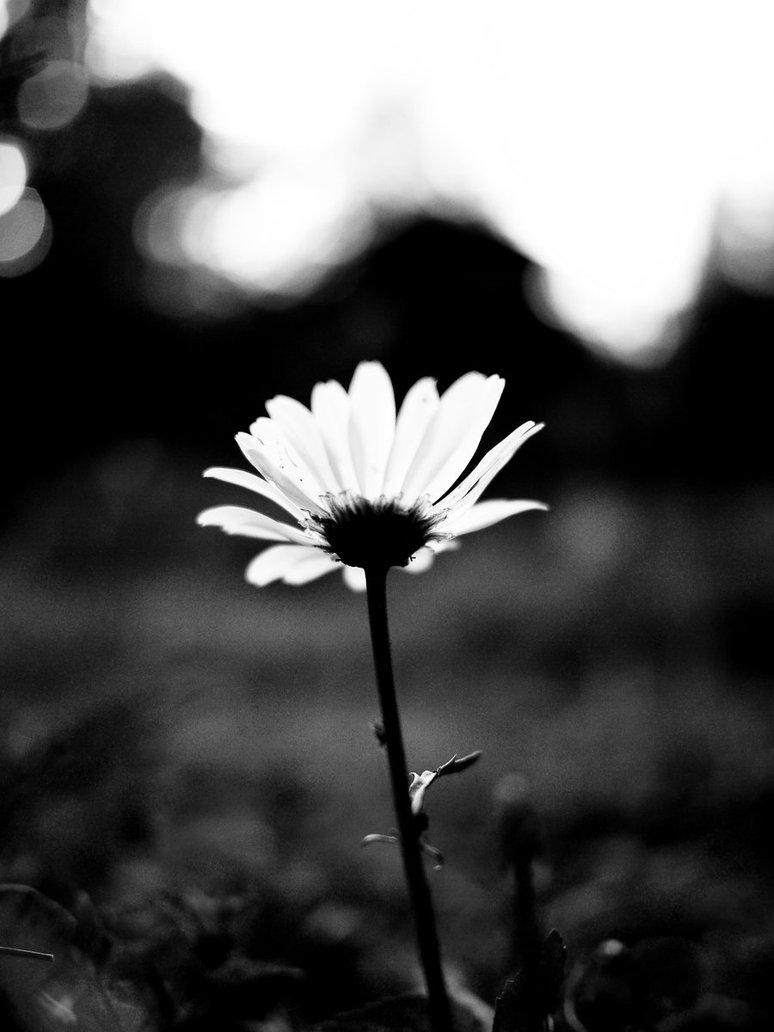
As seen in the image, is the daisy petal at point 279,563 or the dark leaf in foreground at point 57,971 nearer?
the dark leaf in foreground at point 57,971

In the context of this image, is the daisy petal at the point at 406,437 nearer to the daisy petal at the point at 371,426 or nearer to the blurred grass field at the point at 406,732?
the daisy petal at the point at 371,426

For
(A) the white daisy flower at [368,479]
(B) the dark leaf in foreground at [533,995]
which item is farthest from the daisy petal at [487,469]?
(B) the dark leaf in foreground at [533,995]

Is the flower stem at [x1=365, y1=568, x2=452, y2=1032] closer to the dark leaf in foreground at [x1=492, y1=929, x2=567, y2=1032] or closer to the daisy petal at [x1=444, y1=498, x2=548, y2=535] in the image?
the dark leaf in foreground at [x1=492, y1=929, x2=567, y2=1032]

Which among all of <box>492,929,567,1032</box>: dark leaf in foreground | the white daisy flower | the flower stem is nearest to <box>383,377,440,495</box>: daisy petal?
the white daisy flower

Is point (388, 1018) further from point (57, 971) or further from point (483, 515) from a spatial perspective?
point (483, 515)

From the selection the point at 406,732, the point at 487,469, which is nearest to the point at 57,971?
the point at 487,469

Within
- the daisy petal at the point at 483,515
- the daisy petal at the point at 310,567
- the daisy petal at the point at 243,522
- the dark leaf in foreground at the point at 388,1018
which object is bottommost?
the dark leaf in foreground at the point at 388,1018
